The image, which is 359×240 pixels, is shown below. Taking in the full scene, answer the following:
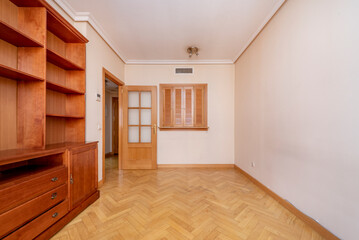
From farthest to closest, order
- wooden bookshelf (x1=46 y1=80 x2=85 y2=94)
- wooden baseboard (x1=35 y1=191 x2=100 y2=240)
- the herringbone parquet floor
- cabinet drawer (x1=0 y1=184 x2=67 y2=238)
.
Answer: wooden bookshelf (x1=46 y1=80 x2=85 y2=94), the herringbone parquet floor, wooden baseboard (x1=35 y1=191 x2=100 y2=240), cabinet drawer (x1=0 y1=184 x2=67 y2=238)

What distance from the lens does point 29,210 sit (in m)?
1.18

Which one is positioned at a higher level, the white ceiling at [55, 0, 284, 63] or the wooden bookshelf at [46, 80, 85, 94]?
the white ceiling at [55, 0, 284, 63]

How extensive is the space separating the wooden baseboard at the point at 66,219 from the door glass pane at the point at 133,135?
5.38ft

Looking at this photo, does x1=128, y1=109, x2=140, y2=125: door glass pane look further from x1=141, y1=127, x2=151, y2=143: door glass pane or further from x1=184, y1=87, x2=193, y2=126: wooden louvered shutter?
x1=184, y1=87, x2=193, y2=126: wooden louvered shutter

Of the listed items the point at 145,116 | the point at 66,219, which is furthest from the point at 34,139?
the point at 145,116

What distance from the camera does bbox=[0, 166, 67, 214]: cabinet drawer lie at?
Answer: 1.05 metres

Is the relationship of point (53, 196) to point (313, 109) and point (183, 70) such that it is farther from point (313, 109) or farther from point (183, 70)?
point (183, 70)

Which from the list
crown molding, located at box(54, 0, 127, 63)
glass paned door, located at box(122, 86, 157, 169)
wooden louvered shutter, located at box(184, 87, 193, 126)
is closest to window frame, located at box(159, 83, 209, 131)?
wooden louvered shutter, located at box(184, 87, 193, 126)

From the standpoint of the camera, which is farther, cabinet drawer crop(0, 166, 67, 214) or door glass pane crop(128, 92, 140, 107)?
door glass pane crop(128, 92, 140, 107)

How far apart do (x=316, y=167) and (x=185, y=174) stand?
88.6 inches

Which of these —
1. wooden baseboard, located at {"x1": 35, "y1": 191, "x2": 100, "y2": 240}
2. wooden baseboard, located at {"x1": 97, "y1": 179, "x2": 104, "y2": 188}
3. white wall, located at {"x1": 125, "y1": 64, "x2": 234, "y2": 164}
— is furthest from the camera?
white wall, located at {"x1": 125, "y1": 64, "x2": 234, "y2": 164}

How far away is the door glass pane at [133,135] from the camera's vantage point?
359cm

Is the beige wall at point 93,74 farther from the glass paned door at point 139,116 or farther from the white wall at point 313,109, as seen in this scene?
the white wall at point 313,109

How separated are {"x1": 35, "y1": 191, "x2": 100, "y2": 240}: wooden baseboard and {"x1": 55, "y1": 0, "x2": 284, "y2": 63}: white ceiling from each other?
2724 millimetres
